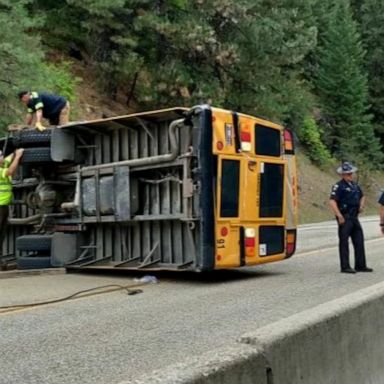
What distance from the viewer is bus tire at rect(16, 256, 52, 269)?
36.6 feet

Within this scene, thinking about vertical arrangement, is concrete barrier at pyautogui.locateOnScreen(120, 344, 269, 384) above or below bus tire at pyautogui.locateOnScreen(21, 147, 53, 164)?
below

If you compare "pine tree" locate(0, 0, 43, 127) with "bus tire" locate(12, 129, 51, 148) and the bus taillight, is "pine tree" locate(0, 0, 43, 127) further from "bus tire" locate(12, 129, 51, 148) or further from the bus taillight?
the bus taillight

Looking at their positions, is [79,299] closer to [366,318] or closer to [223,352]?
[366,318]

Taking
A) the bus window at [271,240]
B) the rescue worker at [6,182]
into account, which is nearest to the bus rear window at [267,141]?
the bus window at [271,240]

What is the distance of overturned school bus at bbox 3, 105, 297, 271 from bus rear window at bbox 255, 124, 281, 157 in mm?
15

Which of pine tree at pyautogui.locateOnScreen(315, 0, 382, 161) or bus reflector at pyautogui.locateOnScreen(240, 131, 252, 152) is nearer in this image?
bus reflector at pyautogui.locateOnScreen(240, 131, 252, 152)

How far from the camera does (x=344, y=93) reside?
171ft

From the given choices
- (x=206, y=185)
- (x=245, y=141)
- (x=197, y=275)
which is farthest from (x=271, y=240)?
(x=206, y=185)

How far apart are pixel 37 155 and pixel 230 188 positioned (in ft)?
10.6

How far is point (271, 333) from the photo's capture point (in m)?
3.62

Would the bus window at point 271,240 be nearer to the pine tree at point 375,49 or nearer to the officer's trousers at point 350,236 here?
the officer's trousers at point 350,236

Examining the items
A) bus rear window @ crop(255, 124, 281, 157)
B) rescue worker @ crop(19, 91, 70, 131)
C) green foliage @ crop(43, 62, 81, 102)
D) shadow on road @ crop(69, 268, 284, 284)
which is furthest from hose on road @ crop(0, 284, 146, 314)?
green foliage @ crop(43, 62, 81, 102)

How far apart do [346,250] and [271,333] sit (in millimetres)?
7612

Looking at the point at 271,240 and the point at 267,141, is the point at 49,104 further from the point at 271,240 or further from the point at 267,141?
the point at 271,240
